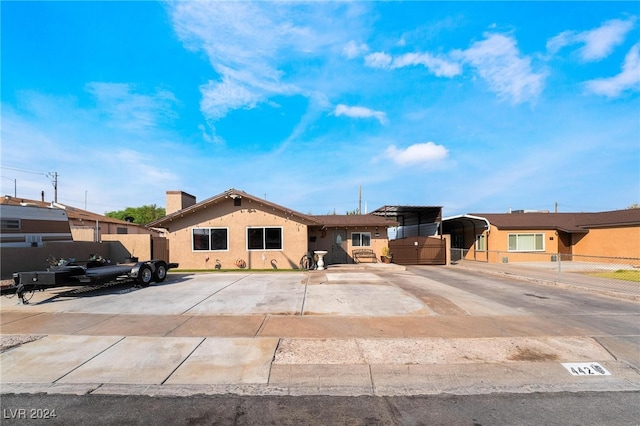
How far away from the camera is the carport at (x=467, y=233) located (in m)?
25.0

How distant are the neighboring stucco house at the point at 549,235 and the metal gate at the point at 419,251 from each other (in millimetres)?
3226

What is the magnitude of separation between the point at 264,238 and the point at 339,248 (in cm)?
602

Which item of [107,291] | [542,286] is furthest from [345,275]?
[107,291]

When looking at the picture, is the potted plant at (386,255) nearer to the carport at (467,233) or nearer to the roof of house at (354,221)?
the roof of house at (354,221)

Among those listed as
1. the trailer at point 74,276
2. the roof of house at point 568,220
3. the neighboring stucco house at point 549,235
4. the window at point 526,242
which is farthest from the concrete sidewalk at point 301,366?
the roof of house at point 568,220

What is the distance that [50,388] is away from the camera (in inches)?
165

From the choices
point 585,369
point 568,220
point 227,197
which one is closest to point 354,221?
point 227,197

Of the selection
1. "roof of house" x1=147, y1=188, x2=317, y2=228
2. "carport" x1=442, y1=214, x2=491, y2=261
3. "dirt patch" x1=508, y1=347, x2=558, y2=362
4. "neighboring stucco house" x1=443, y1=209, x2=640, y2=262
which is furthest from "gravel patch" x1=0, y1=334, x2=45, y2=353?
"carport" x1=442, y1=214, x2=491, y2=261

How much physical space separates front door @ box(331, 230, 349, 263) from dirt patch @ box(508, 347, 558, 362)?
16.4 meters

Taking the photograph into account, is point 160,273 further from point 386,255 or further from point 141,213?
point 141,213

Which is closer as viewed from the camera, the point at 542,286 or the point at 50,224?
A: the point at 542,286

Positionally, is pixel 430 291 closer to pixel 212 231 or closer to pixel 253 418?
pixel 253 418

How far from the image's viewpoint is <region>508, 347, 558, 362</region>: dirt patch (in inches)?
202

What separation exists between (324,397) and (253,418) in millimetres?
930
